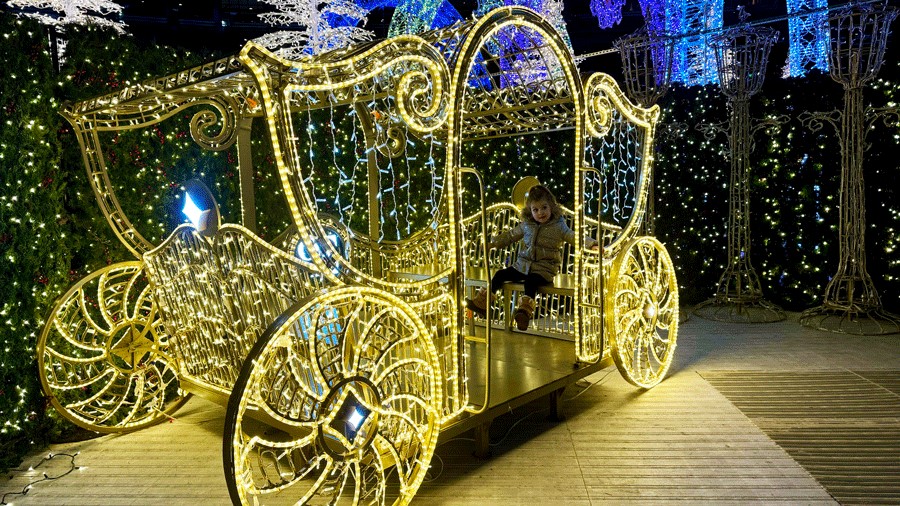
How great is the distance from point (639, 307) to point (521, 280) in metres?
0.88

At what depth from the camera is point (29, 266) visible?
330 cm

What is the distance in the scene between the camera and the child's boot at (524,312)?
428 centimetres

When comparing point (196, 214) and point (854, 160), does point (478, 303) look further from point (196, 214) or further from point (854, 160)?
point (854, 160)

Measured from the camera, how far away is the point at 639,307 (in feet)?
13.4

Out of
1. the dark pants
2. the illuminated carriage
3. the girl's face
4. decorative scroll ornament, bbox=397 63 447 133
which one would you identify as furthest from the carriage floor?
decorative scroll ornament, bbox=397 63 447 133

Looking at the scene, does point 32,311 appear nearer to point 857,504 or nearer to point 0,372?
point 0,372

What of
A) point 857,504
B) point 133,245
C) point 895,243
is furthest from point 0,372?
point 895,243

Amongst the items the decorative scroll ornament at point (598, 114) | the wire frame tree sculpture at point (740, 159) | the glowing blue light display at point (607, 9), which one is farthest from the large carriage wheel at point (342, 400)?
the glowing blue light display at point (607, 9)

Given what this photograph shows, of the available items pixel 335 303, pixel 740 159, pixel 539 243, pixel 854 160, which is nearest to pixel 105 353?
pixel 335 303

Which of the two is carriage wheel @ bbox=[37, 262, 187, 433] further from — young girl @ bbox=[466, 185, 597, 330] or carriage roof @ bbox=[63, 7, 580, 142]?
young girl @ bbox=[466, 185, 597, 330]

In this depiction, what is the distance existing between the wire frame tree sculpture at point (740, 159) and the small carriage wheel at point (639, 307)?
2.22 meters

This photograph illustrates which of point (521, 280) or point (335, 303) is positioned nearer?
point (335, 303)

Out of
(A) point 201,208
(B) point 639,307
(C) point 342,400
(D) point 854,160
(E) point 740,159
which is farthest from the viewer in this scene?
(E) point 740,159

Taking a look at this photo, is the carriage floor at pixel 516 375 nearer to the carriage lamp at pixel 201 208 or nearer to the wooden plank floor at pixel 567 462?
the wooden plank floor at pixel 567 462
